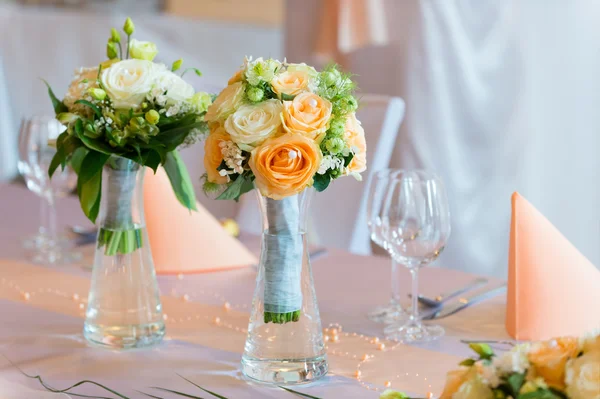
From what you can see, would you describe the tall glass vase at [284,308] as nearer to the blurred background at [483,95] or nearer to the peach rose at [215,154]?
the peach rose at [215,154]

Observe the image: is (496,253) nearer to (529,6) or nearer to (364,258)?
(529,6)

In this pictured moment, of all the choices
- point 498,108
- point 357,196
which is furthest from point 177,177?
point 498,108

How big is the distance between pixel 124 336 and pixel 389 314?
351mm

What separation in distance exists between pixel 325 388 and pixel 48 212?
2.89 ft

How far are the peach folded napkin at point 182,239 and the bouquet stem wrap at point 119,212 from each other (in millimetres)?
284

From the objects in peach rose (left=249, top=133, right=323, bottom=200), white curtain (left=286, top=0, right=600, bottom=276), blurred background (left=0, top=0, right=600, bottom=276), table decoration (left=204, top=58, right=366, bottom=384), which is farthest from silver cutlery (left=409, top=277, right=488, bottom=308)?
white curtain (left=286, top=0, right=600, bottom=276)

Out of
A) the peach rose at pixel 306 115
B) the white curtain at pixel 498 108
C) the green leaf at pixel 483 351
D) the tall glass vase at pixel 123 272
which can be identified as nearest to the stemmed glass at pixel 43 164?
the tall glass vase at pixel 123 272

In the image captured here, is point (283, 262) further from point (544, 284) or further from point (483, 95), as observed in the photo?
point (483, 95)

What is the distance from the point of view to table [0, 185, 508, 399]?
2.68ft

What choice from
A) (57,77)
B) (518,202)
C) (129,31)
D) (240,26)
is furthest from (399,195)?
(240,26)

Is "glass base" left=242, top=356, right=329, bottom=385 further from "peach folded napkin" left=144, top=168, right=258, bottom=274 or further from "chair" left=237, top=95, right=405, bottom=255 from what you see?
"chair" left=237, top=95, right=405, bottom=255

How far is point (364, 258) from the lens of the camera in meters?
1.33

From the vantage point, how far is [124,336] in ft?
3.01

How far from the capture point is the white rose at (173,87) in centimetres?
88
